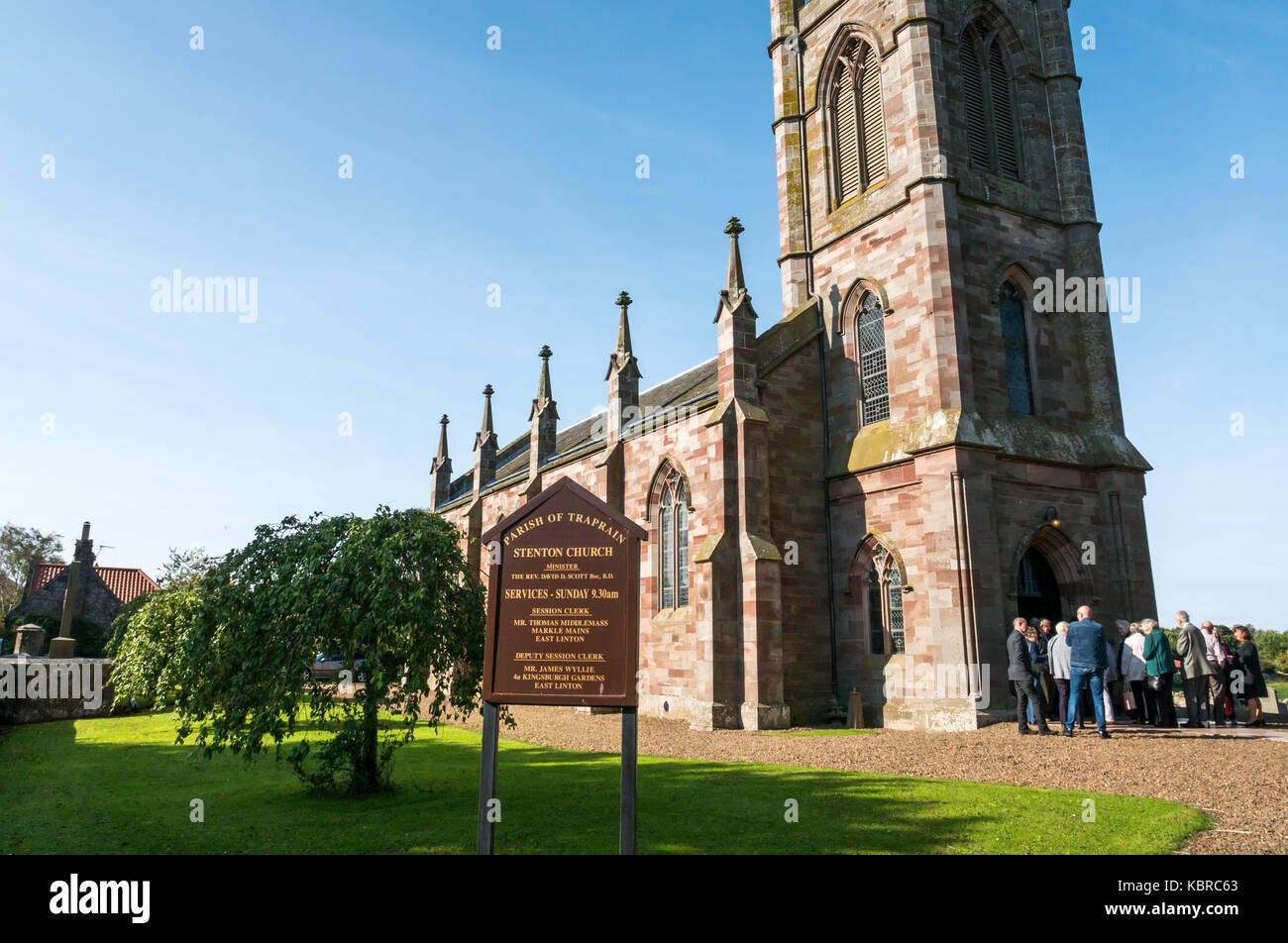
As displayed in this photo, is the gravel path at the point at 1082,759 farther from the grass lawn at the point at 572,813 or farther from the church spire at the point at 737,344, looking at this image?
the church spire at the point at 737,344

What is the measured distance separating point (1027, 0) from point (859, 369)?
13194 mm

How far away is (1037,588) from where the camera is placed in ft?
63.5

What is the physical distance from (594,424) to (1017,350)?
20.8 meters

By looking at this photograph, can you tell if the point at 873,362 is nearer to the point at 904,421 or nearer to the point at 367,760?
the point at 904,421

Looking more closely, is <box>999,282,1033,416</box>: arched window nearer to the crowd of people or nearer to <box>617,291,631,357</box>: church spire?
the crowd of people

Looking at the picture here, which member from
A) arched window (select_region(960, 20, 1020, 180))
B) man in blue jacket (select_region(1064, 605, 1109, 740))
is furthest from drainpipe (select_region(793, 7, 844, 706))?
man in blue jacket (select_region(1064, 605, 1109, 740))

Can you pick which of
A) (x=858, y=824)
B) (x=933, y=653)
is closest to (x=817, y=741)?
(x=933, y=653)

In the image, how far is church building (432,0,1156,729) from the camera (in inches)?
704

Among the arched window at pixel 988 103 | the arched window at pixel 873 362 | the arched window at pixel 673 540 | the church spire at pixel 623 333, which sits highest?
the arched window at pixel 988 103

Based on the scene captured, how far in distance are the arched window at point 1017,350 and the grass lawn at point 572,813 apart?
1236cm

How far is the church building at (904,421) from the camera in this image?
704 inches

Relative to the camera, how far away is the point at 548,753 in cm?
1548

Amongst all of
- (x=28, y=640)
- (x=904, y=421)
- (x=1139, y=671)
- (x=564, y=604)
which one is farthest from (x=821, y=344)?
(x=28, y=640)

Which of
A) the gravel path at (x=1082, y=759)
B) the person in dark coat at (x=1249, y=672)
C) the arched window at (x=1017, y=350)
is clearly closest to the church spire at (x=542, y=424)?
the gravel path at (x=1082, y=759)
